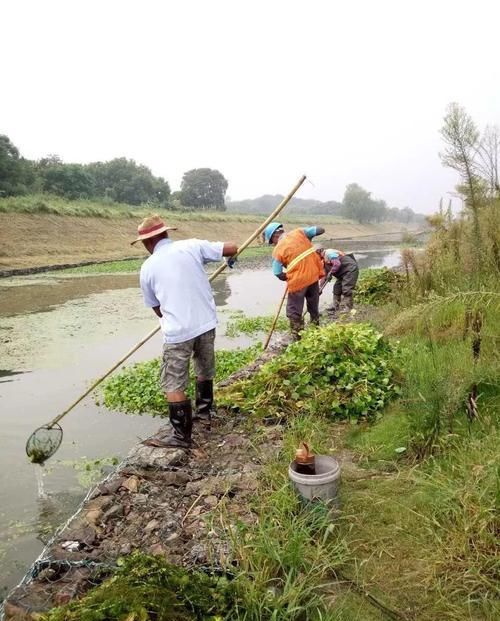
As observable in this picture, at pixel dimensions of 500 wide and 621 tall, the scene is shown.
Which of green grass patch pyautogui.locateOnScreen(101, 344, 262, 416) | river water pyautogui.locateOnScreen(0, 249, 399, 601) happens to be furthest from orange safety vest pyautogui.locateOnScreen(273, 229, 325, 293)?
river water pyautogui.locateOnScreen(0, 249, 399, 601)

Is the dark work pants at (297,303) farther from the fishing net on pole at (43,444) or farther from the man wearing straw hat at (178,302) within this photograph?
the fishing net on pole at (43,444)

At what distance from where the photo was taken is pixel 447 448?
325cm

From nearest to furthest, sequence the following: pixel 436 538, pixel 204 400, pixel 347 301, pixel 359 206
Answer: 1. pixel 436 538
2. pixel 204 400
3. pixel 347 301
4. pixel 359 206

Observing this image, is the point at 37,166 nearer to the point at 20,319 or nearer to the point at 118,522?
the point at 20,319

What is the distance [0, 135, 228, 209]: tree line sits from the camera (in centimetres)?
3938

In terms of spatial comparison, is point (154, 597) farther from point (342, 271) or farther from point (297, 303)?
point (342, 271)

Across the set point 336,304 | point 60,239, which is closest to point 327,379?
point 336,304

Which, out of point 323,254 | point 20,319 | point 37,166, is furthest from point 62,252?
Answer: point 37,166

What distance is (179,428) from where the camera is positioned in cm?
405

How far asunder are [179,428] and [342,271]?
645 centimetres

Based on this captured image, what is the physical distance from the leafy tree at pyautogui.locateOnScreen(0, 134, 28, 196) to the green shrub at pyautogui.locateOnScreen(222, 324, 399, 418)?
122ft

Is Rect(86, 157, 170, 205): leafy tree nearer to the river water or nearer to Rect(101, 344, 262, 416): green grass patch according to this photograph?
the river water

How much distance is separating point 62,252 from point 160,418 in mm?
22709

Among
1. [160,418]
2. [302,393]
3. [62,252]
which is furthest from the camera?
[62,252]
